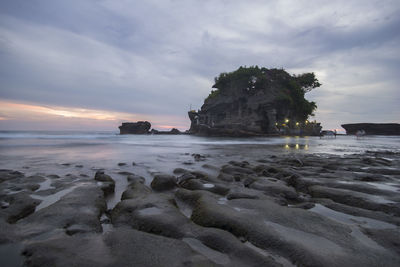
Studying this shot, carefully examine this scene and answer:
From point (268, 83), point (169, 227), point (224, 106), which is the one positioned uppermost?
point (268, 83)

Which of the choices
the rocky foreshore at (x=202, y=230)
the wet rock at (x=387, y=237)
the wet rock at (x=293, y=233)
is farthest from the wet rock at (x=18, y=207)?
the wet rock at (x=387, y=237)

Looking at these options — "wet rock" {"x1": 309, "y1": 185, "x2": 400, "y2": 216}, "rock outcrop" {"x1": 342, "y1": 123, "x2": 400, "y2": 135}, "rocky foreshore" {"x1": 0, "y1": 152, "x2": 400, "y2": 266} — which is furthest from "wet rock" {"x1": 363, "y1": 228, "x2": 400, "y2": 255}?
"rock outcrop" {"x1": 342, "y1": 123, "x2": 400, "y2": 135}

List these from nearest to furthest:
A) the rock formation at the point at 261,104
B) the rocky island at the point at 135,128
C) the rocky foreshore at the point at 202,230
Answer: the rocky foreshore at the point at 202,230, the rock formation at the point at 261,104, the rocky island at the point at 135,128

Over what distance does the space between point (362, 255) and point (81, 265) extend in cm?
214

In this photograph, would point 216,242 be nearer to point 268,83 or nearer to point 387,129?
point 268,83

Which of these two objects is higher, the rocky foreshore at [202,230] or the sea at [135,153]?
the rocky foreshore at [202,230]

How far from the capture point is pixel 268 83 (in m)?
55.6

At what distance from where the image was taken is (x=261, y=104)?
50.3 metres

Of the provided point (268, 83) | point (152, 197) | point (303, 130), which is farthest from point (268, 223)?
point (303, 130)

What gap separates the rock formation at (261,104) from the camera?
49.9 metres

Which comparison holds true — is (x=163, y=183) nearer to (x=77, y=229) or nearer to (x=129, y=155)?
(x=77, y=229)

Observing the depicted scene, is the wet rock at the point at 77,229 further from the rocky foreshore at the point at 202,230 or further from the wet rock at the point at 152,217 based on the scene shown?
the wet rock at the point at 152,217

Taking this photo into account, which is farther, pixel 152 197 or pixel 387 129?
pixel 387 129

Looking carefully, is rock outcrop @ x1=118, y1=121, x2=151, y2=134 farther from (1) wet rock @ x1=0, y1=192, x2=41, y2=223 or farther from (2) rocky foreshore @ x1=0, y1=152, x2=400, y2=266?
(1) wet rock @ x1=0, y1=192, x2=41, y2=223
